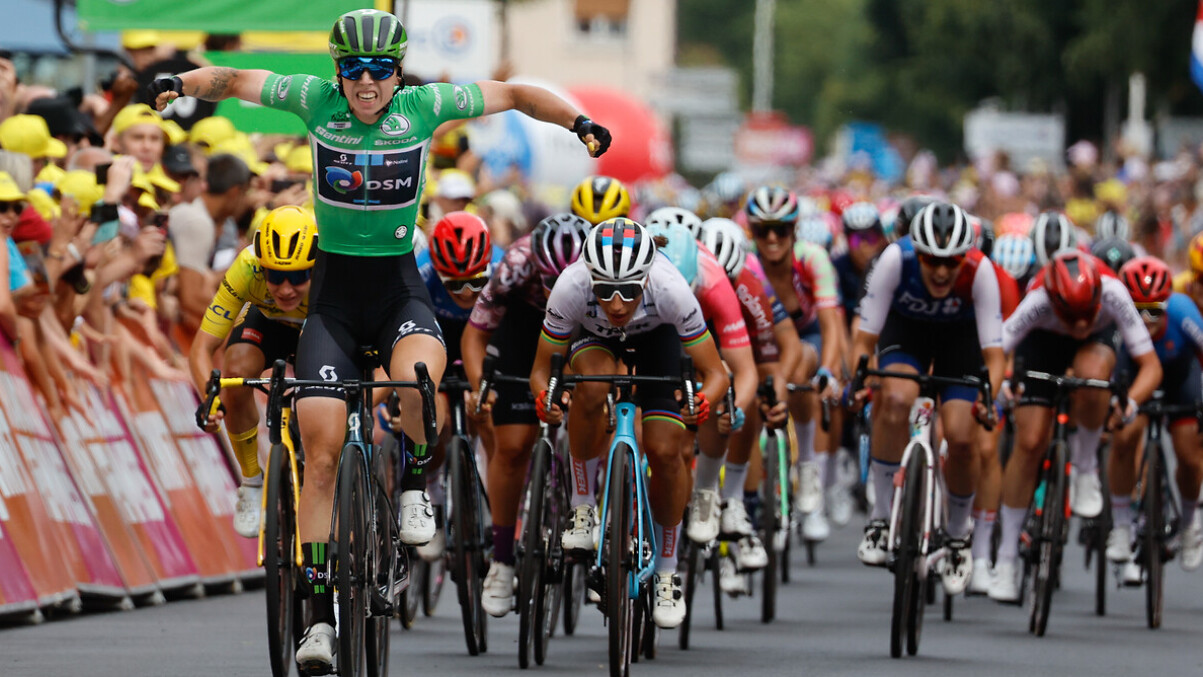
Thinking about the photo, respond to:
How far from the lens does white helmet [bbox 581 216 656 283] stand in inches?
380

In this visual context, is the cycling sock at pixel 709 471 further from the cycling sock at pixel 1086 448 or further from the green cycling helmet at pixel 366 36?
the green cycling helmet at pixel 366 36

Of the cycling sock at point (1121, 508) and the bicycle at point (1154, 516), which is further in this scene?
the cycling sock at point (1121, 508)

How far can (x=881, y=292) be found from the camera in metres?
12.0

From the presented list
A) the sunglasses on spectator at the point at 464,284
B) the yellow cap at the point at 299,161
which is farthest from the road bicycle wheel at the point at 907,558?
the yellow cap at the point at 299,161

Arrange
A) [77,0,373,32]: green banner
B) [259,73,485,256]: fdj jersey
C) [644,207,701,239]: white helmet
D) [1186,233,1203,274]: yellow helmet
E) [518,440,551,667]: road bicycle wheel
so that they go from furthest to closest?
[77,0,373,32]: green banner
[1186,233,1203,274]: yellow helmet
[644,207,701,239]: white helmet
[518,440,551,667]: road bicycle wheel
[259,73,485,256]: fdj jersey

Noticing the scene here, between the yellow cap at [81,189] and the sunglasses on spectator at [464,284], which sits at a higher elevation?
the yellow cap at [81,189]

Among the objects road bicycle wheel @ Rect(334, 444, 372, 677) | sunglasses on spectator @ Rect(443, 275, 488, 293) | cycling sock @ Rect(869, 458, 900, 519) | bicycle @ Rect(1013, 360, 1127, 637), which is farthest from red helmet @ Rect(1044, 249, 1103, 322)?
road bicycle wheel @ Rect(334, 444, 372, 677)

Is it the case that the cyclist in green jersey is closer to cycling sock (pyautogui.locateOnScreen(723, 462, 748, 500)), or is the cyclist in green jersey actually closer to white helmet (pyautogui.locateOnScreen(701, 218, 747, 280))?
white helmet (pyautogui.locateOnScreen(701, 218, 747, 280))

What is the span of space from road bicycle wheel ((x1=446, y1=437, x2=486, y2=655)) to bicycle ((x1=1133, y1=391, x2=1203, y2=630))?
3.85 meters

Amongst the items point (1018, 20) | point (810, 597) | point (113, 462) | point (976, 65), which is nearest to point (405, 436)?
point (113, 462)

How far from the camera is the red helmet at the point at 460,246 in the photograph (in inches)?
438

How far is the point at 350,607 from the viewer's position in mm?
8188

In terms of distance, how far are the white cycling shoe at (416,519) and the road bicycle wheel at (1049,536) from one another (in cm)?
415

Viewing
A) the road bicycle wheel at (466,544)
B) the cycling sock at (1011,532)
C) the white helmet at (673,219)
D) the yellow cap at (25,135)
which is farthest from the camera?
the yellow cap at (25,135)
